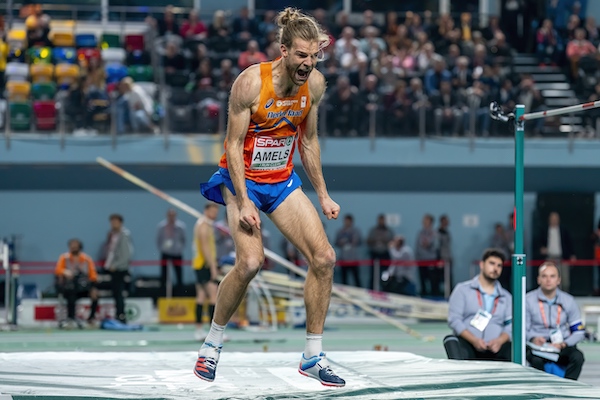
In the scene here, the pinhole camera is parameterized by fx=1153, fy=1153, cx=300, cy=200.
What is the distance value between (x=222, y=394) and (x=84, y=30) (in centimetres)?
1629

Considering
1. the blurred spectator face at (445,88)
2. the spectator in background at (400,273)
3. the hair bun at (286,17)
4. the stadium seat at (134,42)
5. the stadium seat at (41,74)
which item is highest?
the stadium seat at (134,42)

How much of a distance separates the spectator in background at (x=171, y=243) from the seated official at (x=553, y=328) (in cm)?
1024

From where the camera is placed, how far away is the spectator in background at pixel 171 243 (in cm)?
1884

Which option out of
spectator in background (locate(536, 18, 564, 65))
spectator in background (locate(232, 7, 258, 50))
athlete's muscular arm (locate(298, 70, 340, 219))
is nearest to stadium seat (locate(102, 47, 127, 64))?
spectator in background (locate(232, 7, 258, 50))

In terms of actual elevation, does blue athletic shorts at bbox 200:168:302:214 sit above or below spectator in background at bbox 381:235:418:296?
above

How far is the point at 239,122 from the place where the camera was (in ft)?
21.2

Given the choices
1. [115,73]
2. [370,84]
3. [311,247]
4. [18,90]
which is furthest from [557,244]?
[311,247]

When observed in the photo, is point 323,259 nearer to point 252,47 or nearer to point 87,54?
point 252,47

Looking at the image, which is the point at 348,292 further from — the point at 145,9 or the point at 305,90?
the point at 305,90

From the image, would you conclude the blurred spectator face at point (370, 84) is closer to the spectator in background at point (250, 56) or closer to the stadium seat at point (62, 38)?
the spectator in background at point (250, 56)

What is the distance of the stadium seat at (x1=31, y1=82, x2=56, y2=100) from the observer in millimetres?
18547

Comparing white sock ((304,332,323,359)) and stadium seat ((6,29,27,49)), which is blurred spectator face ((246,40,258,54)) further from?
white sock ((304,332,323,359))

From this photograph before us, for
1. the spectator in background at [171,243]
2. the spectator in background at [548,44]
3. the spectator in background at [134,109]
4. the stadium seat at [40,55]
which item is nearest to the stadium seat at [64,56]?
the stadium seat at [40,55]

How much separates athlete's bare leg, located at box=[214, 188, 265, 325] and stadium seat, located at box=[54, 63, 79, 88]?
13342mm
